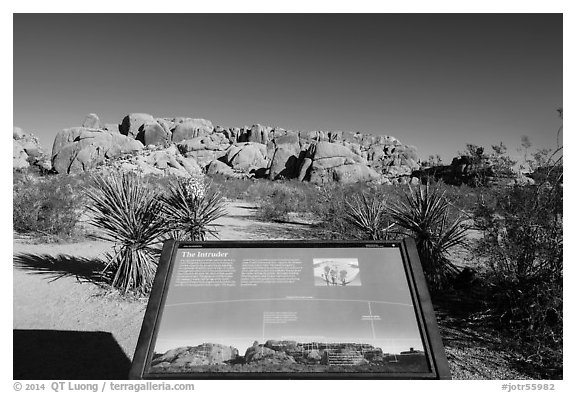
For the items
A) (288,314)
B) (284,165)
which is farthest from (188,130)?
(288,314)

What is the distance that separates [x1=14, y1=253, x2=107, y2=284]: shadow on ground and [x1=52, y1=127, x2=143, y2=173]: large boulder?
30200 millimetres

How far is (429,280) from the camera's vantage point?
21.4ft

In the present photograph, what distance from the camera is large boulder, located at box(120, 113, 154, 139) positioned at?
80.7 m

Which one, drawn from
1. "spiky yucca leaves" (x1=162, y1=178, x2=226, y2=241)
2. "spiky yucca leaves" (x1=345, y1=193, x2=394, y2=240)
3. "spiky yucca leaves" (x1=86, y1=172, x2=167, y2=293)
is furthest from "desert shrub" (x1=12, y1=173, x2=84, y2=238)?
"spiky yucca leaves" (x1=345, y1=193, x2=394, y2=240)

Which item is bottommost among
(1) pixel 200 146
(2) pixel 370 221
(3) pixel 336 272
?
(3) pixel 336 272

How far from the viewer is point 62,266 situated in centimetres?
784

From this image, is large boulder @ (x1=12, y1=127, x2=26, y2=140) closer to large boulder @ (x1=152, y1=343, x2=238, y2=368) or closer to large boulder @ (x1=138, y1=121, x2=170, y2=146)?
large boulder @ (x1=138, y1=121, x2=170, y2=146)

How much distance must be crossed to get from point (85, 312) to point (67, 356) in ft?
4.41

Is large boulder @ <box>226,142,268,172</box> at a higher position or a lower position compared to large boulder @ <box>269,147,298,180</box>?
higher

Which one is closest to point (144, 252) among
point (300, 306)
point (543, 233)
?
point (300, 306)

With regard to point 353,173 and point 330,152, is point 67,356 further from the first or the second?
point 330,152

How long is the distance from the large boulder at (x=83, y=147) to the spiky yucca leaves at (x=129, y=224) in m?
33.0
